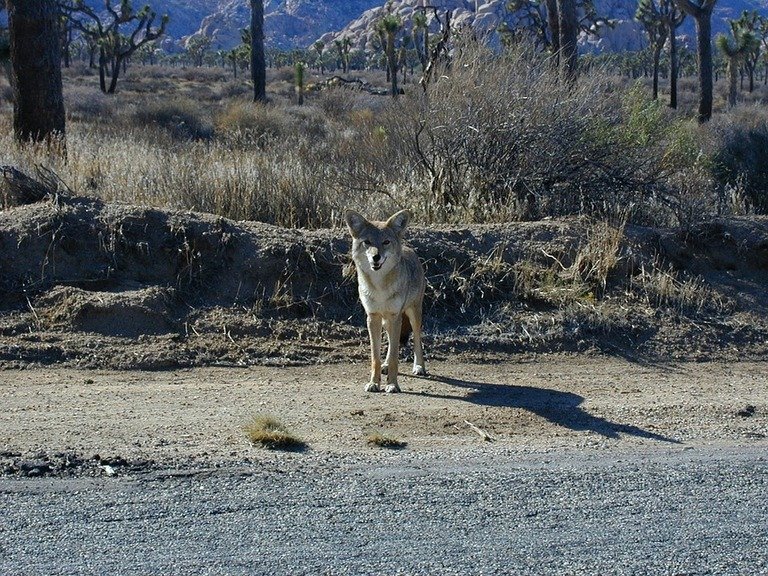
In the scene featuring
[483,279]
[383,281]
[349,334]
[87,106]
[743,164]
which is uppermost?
[87,106]

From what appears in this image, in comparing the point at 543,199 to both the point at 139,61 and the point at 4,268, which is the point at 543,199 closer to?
the point at 4,268

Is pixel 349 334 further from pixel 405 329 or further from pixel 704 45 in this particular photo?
pixel 704 45

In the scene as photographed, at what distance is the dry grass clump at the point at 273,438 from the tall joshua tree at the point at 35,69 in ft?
32.5

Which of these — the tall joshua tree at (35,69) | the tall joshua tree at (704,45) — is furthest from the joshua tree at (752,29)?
the tall joshua tree at (35,69)

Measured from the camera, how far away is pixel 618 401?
9211 mm

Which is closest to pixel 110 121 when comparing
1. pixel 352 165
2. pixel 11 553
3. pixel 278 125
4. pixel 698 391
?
pixel 278 125

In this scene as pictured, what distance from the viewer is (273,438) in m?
7.40

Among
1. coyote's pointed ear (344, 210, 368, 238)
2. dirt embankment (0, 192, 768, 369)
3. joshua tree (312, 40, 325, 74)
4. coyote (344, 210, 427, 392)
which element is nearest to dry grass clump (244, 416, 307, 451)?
coyote (344, 210, 427, 392)

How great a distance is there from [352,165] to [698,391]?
7.17 m

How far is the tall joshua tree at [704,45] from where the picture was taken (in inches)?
1136

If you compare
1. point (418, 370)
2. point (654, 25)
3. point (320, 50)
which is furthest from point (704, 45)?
point (320, 50)

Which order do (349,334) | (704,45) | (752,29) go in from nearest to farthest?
(349,334)
(704,45)
(752,29)

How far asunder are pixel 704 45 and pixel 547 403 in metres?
24.8

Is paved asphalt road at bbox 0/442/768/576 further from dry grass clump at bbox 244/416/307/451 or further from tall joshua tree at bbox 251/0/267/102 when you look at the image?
tall joshua tree at bbox 251/0/267/102
